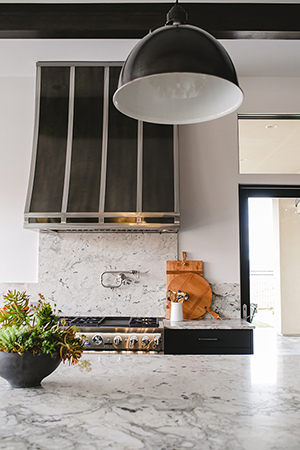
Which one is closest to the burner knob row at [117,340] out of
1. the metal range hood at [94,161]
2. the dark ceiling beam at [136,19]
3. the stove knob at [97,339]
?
the stove knob at [97,339]

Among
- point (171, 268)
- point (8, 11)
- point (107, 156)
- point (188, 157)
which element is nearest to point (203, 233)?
point (171, 268)

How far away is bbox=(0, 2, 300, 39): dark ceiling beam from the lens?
2365 millimetres

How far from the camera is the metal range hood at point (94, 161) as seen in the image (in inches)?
122

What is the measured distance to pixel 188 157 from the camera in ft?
11.8

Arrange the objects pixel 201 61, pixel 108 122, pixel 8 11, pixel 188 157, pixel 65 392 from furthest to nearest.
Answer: pixel 188 157 → pixel 108 122 → pixel 8 11 → pixel 65 392 → pixel 201 61

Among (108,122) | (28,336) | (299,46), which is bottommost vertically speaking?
(28,336)

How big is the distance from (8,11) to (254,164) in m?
2.33

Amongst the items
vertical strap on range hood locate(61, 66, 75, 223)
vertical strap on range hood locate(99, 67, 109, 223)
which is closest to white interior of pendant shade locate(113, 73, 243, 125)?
vertical strap on range hood locate(99, 67, 109, 223)

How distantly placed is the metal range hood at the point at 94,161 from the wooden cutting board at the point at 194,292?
0.55m

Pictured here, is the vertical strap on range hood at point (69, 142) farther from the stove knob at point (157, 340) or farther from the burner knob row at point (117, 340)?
the stove knob at point (157, 340)

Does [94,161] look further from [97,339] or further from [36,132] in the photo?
[97,339]

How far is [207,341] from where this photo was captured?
301cm

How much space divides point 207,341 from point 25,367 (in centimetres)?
193

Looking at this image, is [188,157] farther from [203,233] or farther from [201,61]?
[201,61]
